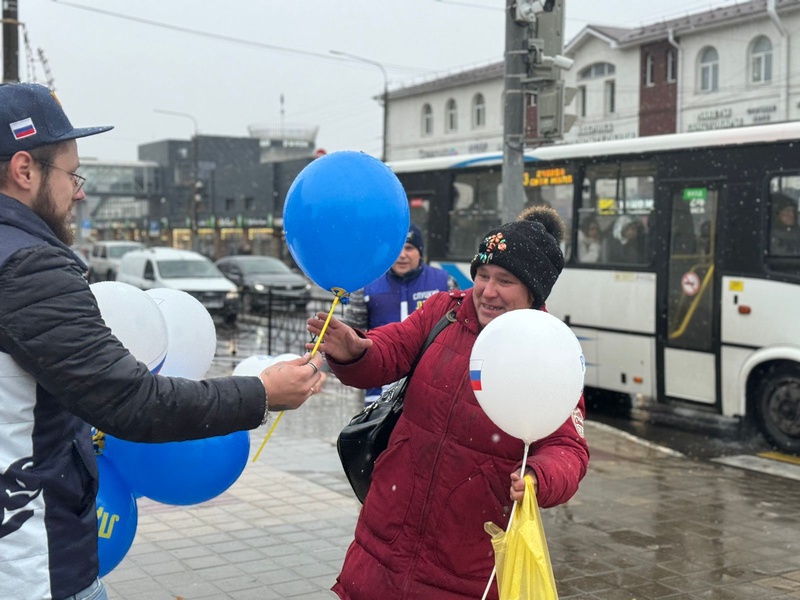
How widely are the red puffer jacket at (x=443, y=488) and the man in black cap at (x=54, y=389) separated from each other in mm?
696

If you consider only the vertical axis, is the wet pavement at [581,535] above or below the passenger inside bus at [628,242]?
below

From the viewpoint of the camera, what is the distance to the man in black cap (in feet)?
6.84

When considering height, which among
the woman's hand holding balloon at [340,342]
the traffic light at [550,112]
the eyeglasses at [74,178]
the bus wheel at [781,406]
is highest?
the traffic light at [550,112]

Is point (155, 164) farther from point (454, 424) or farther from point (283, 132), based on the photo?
point (454, 424)

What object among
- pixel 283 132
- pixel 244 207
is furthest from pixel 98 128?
pixel 283 132

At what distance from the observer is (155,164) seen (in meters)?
87.7

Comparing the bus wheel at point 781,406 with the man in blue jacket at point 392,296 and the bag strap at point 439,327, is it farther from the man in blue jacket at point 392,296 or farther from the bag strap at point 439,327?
the bag strap at point 439,327

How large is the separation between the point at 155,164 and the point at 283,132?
12175 millimetres

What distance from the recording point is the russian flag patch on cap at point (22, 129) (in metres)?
2.21

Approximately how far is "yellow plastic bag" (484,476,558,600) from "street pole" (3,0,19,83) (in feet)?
47.7

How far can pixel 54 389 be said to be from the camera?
83.2 inches

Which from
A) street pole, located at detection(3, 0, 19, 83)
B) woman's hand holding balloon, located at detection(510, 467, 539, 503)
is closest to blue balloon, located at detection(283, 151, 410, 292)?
woman's hand holding balloon, located at detection(510, 467, 539, 503)

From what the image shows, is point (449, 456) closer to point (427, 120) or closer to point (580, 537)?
point (580, 537)

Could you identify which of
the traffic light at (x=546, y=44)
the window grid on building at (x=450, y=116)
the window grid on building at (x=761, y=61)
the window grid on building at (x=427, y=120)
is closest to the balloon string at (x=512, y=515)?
the traffic light at (x=546, y=44)
